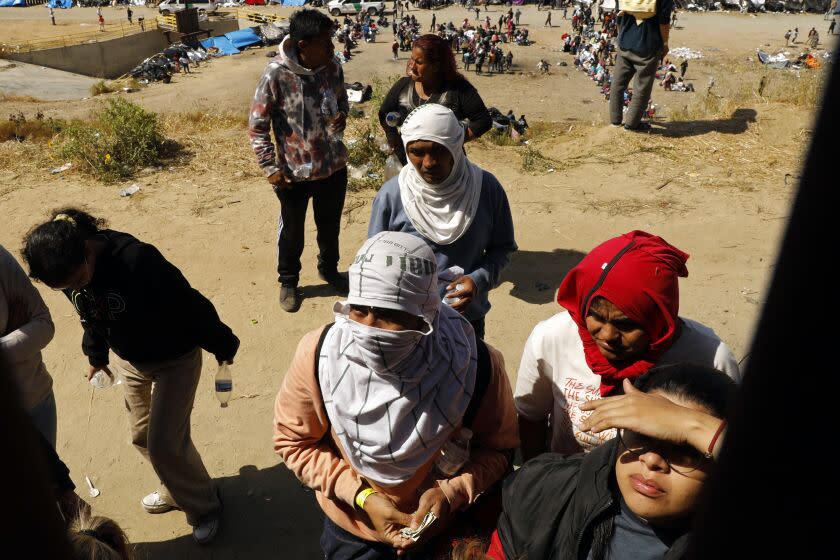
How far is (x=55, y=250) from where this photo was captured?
250 centimetres

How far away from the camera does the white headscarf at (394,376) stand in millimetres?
1946

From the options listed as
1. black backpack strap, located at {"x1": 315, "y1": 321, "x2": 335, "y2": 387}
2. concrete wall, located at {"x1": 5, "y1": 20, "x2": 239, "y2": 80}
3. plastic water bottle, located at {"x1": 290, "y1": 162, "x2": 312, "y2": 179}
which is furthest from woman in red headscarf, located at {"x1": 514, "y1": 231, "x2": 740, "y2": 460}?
concrete wall, located at {"x1": 5, "y1": 20, "x2": 239, "y2": 80}

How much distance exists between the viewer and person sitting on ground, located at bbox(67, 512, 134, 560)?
69.6 inches

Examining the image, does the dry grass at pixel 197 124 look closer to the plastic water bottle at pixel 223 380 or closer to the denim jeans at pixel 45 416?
the plastic water bottle at pixel 223 380

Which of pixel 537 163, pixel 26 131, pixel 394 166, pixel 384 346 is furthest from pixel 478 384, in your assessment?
pixel 26 131

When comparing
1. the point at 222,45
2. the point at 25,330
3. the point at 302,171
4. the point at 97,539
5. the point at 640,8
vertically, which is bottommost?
the point at 222,45

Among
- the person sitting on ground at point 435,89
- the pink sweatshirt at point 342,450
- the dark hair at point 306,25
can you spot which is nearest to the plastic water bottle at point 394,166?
the person sitting on ground at point 435,89

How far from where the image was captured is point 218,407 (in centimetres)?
427

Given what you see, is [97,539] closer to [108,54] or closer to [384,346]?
[384,346]

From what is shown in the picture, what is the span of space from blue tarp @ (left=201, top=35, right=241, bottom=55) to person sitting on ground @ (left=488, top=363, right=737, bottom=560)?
2996 cm

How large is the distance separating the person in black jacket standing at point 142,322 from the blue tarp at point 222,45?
28219mm

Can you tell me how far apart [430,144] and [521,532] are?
5.70 feet

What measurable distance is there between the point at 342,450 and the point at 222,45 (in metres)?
30.2

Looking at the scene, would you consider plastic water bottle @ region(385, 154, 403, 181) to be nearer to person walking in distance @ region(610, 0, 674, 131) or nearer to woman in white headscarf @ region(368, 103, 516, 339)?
woman in white headscarf @ region(368, 103, 516, 339)
